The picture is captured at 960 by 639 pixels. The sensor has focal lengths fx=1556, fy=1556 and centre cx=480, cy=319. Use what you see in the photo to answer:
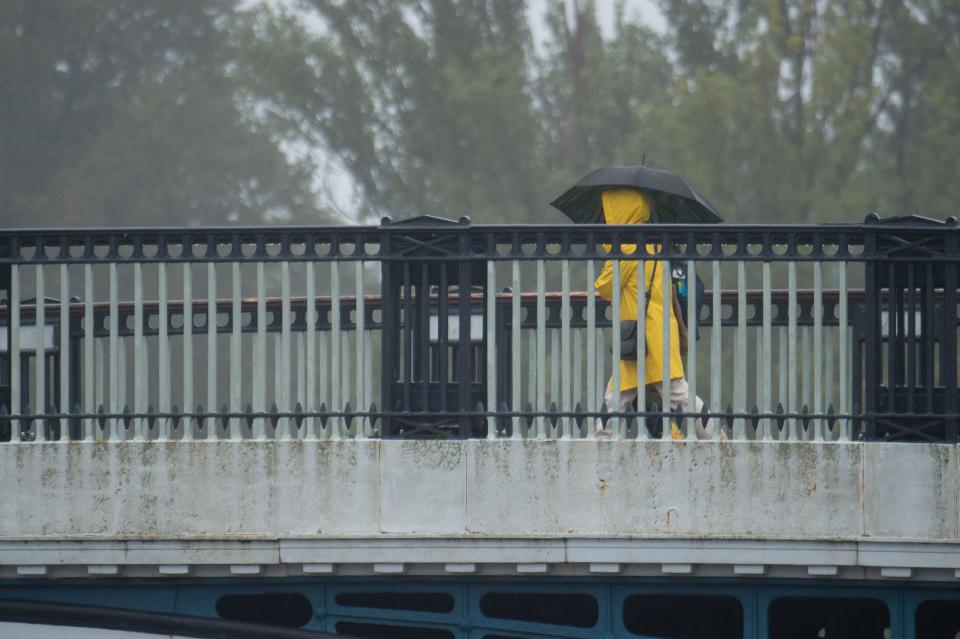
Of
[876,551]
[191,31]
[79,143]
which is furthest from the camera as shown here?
[191,31]

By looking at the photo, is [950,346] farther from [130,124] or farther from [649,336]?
[130,124]

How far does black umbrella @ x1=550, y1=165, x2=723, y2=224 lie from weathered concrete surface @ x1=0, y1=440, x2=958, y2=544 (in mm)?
1900

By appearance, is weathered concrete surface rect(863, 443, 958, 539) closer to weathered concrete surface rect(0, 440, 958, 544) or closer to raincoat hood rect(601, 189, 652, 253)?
weathered concrete surface rect(0, 440, 958, 544)

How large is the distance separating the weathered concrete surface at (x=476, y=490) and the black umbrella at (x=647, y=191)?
6.23 feet

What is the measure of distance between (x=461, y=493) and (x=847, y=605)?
2342 mm

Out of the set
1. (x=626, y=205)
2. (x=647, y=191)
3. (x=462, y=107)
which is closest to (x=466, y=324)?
(x=626, y=205)

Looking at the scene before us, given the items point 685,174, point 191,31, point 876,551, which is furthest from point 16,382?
point 191,31

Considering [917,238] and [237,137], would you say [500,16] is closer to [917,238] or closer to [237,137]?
[237,137]

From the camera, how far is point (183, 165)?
119ft

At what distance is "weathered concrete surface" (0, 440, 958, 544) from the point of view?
24.1 ft

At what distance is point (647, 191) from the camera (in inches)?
350

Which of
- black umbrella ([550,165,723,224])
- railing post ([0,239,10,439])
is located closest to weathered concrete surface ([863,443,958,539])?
black umbrella ([550,165,723,224])

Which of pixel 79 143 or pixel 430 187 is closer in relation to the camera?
pixel 430 187

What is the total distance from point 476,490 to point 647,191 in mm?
2324
